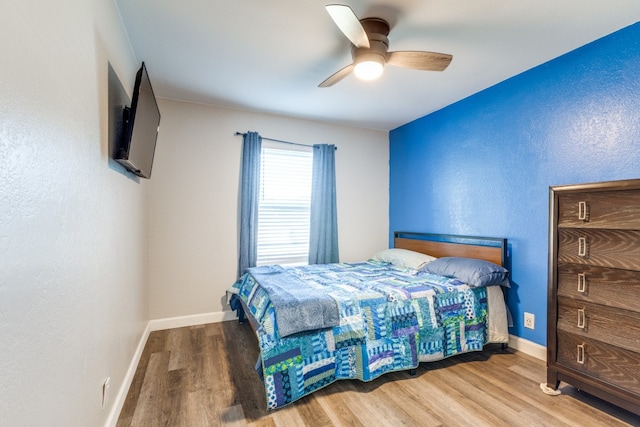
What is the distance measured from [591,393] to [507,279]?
39.7 inches

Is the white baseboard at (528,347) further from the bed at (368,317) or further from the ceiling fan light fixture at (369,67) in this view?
the ceiling fan light fixture at (369,67)

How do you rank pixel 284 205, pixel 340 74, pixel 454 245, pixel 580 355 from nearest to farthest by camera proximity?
pixel 580 355 < pixel 340 74 < pixel 454 245 < pixel 284 205

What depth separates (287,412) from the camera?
1865 mm

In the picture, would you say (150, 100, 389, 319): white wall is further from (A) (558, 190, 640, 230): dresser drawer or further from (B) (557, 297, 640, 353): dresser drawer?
(B) (557, 297, 640, 353): dresser drawer

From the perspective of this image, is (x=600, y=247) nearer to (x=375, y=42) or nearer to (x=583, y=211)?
(x=583, y=211)

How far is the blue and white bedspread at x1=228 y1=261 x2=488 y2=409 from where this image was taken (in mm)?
1907

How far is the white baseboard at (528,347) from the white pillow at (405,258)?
1001 millimetres

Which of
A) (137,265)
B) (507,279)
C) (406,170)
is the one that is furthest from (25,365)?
(406,170)

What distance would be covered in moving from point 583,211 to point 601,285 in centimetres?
45

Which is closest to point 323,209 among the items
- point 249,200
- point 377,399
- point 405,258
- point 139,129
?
point 249,200

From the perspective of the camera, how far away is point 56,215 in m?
1.03

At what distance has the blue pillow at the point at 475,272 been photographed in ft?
8.35

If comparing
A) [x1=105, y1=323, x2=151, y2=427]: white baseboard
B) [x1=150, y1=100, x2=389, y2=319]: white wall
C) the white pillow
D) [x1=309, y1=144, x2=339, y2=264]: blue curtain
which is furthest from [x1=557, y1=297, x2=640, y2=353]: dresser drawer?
[x1=150, y1=100, x2=389, y2=319]: white wall

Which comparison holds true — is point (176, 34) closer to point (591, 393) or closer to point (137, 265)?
point (137, 265)
